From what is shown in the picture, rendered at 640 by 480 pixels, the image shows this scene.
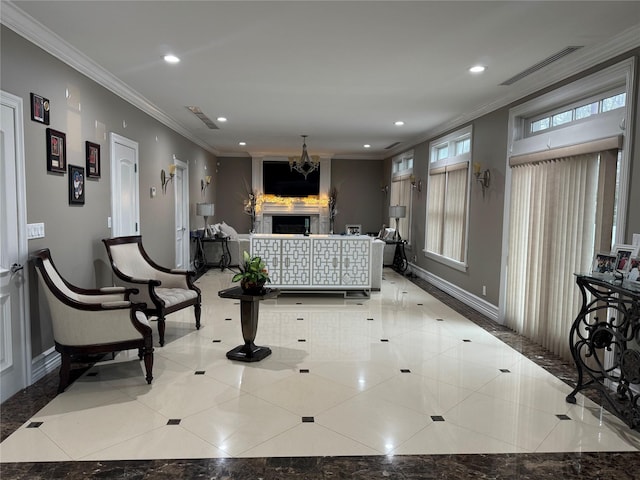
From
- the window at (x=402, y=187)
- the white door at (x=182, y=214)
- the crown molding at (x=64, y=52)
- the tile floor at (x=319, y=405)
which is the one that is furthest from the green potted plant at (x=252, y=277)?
the window at (x=402, y=187)

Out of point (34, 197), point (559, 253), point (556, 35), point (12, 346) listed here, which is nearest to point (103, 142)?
point (34, 197)

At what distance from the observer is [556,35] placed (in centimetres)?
343

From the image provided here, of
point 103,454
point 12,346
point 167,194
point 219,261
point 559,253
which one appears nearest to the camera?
point 103,454

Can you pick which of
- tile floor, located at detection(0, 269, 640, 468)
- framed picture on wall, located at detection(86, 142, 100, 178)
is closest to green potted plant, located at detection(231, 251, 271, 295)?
tile floor, located at detection(0, 269, 640, 468)

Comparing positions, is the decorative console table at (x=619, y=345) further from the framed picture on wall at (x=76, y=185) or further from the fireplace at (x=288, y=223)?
the fireplace at (x=288, y=223)

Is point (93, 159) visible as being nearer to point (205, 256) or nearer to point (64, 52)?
point (64, 52)

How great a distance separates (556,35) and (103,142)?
4.58 metres

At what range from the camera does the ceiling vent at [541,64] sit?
3779mm

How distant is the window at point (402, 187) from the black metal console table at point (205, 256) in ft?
13.7

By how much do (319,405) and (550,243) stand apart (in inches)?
118

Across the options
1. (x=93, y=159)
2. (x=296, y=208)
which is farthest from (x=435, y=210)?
(x=93, y=159)

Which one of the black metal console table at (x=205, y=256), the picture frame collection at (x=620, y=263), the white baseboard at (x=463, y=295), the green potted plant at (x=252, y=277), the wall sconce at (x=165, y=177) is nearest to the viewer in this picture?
the picture frame collection at (x=620, y=263)

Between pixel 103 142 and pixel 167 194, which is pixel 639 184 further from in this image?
pixel 167 194

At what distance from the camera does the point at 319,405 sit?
3.18 meters
